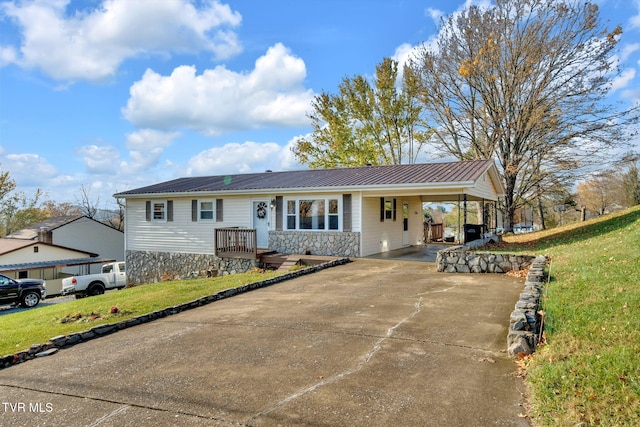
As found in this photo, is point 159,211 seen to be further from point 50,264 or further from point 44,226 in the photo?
point 44,226

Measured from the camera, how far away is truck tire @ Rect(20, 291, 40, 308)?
17.3 meters

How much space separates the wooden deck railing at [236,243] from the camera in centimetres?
1493

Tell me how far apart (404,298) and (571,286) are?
274 centimetres

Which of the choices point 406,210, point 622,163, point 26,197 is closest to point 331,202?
point 406,210

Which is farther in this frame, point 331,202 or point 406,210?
point 406,210

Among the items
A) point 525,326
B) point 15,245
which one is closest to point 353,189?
point 525,326

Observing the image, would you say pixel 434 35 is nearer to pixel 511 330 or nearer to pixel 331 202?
pixel 331 202

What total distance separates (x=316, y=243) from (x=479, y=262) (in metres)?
6.15

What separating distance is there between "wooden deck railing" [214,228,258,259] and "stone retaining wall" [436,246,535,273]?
7.03 m

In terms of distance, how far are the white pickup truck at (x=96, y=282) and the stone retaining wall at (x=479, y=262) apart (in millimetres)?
16166

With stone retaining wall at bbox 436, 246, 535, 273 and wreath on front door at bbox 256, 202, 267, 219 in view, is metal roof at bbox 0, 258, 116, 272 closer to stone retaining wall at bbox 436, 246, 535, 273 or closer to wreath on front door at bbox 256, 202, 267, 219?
wreath on front door at bbox 256, 202, 267, 219

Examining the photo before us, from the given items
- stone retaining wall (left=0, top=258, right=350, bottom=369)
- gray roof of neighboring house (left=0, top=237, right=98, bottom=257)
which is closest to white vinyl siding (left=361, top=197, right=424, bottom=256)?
stone retaining wall (left=0, top=258, right=350, bottom=369)

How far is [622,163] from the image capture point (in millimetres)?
19484

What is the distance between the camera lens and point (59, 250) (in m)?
26.5
